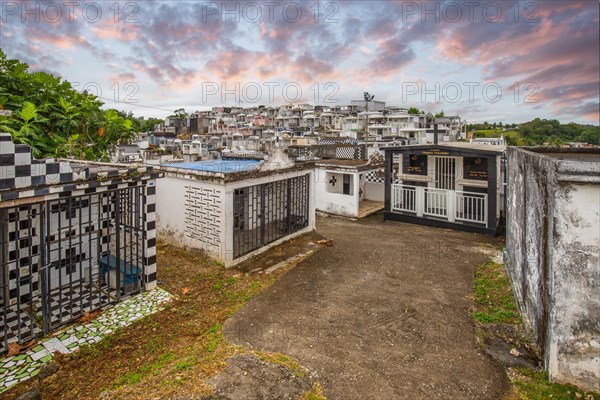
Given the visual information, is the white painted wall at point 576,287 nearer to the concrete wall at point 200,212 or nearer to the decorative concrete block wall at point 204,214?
the concrete wall at point 200,212

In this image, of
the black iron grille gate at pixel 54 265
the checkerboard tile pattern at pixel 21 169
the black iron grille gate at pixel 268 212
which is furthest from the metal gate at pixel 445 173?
the checkerboard tile pattern at pixel 21 169

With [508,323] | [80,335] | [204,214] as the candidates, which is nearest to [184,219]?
[204,214]

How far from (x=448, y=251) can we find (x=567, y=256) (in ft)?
21.6

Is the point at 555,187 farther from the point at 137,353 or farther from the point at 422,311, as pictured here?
the point at 137,353

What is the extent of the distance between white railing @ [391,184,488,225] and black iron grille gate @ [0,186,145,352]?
10.9 metres

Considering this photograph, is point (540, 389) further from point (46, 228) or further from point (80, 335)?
point (46, 228)

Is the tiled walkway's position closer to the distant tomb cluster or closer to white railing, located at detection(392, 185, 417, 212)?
the distant tomb cluster

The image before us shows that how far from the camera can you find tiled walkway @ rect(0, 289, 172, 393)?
4992 millimetres

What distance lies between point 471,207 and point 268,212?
7723mm

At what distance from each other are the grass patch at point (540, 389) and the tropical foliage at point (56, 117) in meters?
10.0

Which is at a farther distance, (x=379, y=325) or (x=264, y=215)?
(x=264, y=215)

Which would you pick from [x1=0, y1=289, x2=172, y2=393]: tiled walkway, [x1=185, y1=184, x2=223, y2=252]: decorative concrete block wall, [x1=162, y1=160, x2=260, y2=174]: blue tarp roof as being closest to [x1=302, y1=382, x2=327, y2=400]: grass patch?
[x1=0, y1=289, x2=172, y2=393]: tiled walkway

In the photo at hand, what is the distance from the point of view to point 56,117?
10156mm

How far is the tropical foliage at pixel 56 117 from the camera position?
9.33m
